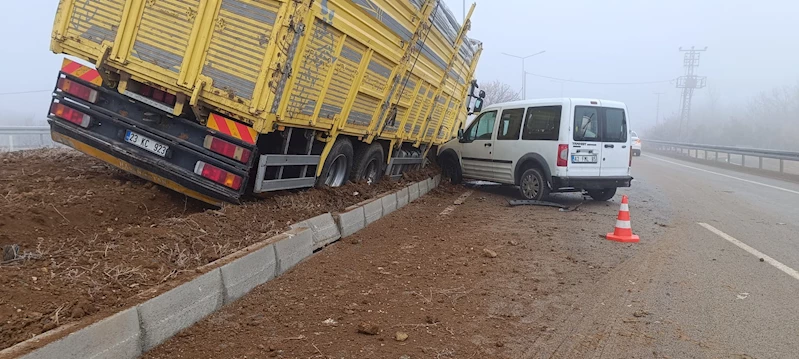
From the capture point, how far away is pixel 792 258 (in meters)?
5.92

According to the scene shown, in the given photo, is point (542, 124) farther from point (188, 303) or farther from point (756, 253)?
point (188, 303)

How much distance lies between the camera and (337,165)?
7840 mm

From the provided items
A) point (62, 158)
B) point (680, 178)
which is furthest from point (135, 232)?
point (680, 178)

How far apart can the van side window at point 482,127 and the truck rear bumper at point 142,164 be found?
6.68 meters

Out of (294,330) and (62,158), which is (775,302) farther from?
(62,158)

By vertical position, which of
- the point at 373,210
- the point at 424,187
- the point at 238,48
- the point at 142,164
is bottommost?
the point at 424,187

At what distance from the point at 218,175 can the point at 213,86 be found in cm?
88

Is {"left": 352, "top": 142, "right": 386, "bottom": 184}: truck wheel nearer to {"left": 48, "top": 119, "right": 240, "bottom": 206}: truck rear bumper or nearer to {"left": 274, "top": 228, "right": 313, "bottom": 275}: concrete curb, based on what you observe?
{"left": 48, "top": 119, "right": 240, "bottom": 206}: truck rear bumper

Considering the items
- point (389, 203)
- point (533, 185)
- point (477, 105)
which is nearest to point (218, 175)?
point (389, 203)

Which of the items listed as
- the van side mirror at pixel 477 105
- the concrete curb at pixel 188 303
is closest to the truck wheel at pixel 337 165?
the concrete curb at pixel 188 303

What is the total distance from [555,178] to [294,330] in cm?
691

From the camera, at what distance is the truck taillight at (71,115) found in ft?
19.1

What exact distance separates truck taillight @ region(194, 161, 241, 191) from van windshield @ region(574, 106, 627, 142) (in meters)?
Answer: 6.09

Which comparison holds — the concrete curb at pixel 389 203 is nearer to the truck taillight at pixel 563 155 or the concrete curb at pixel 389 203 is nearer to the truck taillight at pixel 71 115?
the truck taillight at pixel 563 155
